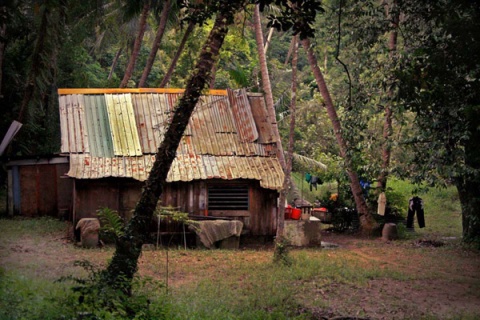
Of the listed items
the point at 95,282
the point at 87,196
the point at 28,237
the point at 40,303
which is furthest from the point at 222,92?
the point at 40,303

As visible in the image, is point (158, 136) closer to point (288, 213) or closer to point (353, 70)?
point (288, 213)

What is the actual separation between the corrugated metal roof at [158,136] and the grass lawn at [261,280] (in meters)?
2.19

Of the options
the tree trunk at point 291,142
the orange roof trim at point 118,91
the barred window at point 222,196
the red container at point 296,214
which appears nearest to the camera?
the tree trunk at point 291,142

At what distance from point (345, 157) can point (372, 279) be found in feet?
23.9

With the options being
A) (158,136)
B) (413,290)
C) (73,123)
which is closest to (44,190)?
(73,123)

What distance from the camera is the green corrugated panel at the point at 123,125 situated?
62.1ft

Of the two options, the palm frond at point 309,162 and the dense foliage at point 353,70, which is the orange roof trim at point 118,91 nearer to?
the dense foliage at point 353,70

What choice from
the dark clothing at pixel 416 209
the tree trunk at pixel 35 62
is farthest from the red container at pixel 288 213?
the tree trunk at pixel 35 62

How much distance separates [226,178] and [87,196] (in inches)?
150

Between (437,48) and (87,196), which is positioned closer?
(437,48)

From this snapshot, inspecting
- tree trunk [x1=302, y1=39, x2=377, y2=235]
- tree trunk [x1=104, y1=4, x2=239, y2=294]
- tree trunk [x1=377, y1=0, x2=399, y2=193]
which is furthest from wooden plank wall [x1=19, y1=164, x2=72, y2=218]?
tree trunk [x1=104, y1=4, x2=239, y2=294]

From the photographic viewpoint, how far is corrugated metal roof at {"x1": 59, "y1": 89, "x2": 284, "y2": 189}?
1839 cm

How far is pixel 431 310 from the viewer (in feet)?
38.5

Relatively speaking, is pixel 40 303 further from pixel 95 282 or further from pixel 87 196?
pixel 87 196
